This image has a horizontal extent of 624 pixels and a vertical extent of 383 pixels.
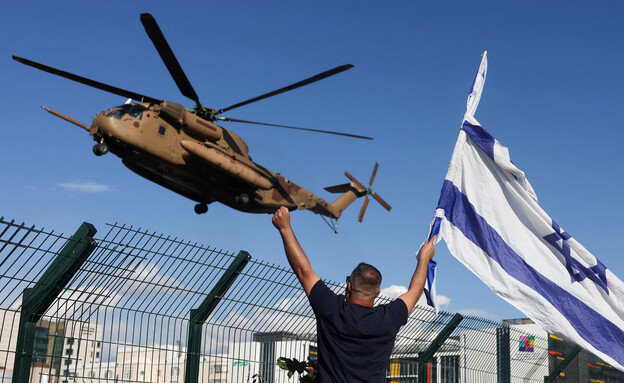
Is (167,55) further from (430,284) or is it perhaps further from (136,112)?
(430,284)

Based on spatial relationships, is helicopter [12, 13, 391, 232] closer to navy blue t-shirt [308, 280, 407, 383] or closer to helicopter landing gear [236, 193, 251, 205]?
helicopter landing gear [236, 193, 251, 205]

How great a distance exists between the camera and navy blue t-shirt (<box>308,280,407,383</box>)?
3682 millimetres

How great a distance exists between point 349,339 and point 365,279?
0.35 m

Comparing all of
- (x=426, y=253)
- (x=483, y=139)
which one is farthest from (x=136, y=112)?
(x=426, y=253)

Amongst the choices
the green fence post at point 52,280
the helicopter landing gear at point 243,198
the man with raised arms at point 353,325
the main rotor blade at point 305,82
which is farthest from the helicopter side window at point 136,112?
the man with raised arms at point 353,325

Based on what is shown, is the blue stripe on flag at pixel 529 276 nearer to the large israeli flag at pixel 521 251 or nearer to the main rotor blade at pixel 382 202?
the large israeli flag at pixel 521 251

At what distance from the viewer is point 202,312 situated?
768 centimetres

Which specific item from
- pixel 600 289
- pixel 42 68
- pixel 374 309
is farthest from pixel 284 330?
pixel 42 68

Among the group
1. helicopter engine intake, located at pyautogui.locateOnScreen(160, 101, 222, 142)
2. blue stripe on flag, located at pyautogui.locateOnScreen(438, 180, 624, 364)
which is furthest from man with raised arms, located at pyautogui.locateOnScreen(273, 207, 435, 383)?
helicopter engine intake, located at pyautogui.locateOnScreen(160, 101, 222, 142)

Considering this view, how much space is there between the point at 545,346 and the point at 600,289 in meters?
6.78

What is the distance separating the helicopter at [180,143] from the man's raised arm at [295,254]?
13.3m

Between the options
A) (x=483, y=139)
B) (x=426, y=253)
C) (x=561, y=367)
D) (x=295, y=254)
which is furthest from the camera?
(x=561, y=367)

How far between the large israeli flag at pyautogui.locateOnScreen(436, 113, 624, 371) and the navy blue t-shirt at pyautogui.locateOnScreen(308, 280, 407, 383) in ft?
11.1

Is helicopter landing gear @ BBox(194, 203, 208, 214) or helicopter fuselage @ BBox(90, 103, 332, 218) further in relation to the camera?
helicopter landing gear @ BBox(194, 203, 208, 214)
